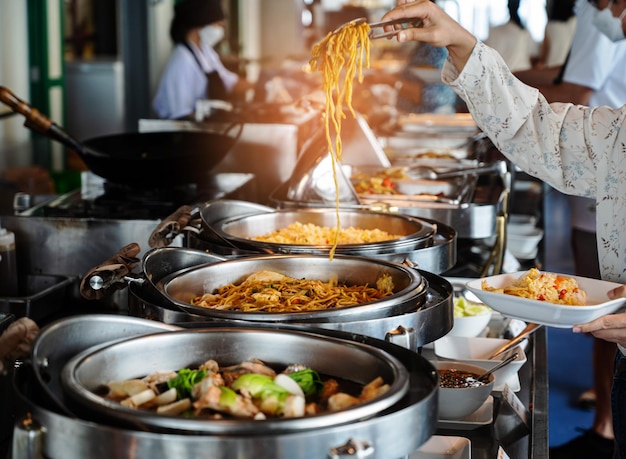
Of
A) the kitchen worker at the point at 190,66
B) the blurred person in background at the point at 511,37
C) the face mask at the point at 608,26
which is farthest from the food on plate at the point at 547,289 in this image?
the blurred person in background at the point at 511,37

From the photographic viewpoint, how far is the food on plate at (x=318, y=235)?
8.65 feet

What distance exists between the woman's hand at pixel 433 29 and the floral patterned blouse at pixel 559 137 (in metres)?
0.05

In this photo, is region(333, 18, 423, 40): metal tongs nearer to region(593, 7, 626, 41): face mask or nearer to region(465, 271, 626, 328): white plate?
region(465, 271, 626, 328): white plate

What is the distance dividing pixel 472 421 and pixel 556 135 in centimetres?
90

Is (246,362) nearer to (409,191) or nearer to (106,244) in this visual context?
(106,244)

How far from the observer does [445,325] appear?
1925 millimetres

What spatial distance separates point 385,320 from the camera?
5.76ft

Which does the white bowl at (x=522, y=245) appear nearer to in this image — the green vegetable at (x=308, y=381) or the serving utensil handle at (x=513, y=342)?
the serving utensil handle at (x=513, y=342)

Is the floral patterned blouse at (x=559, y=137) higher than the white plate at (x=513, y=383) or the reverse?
higher

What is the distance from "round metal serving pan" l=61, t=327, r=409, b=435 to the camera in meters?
1.33

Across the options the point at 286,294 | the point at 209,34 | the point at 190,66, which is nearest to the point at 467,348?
the point at 286,294

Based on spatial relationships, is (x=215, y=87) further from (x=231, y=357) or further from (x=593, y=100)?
(x=231, y=357)

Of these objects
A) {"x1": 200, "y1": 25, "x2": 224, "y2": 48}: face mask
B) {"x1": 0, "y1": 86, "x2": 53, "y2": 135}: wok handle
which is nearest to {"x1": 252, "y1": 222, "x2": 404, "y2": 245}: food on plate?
{"x1": 0, "y1": 86, "x2": 53, "y2": 135}: wok handle

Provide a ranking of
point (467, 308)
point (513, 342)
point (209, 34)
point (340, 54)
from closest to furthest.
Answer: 1. point (340, 54)
2. point (513, 342)
3. point (467, 308)
4. point (209, 34)
